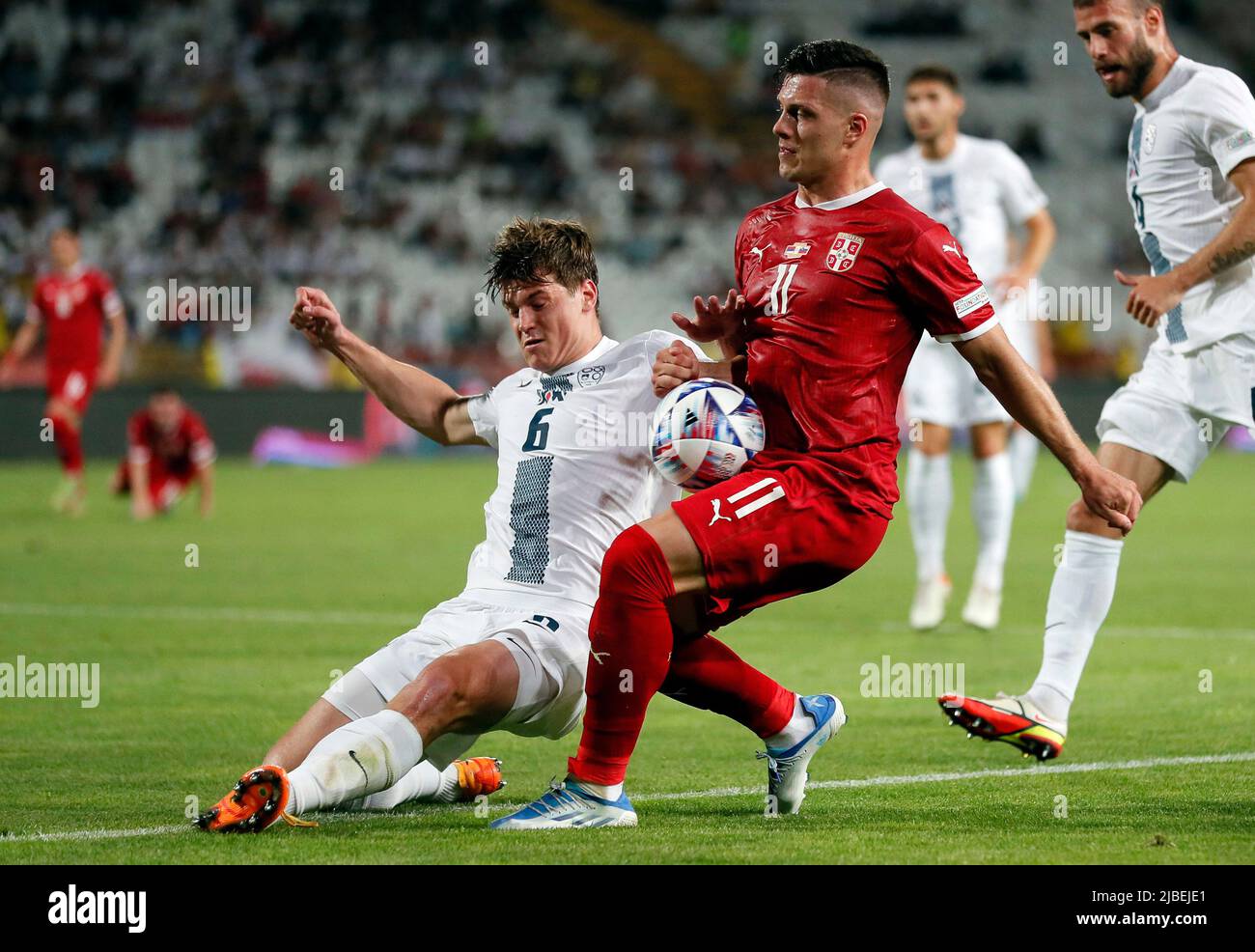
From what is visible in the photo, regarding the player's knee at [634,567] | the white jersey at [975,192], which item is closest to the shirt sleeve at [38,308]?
the white jersey at [975,192]

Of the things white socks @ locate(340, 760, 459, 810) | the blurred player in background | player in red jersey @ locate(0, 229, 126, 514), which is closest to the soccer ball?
the blurred player in background

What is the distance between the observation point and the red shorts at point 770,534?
4.44m

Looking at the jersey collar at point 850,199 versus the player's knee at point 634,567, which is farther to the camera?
the jersey collar at point 850,199

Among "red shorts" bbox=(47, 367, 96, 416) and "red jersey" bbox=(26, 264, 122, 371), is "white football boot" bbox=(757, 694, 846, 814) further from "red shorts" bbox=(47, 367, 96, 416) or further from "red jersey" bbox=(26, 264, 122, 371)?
"red jersey" bbox=(26, 264, 122, 371)

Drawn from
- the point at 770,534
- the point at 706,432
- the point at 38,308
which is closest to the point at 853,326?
the point at 706,432

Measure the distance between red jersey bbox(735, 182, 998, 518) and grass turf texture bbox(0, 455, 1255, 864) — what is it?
3.24ft

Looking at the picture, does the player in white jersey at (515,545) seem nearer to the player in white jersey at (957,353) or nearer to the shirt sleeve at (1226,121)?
the shirt sleeve at (1226,121)

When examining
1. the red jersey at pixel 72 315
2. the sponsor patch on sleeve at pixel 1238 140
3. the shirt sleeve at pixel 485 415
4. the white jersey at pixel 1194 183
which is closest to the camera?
the shirt sleeve at pixel 485 415

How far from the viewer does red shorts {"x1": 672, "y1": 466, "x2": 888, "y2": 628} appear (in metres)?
4.44

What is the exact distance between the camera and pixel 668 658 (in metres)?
4.48

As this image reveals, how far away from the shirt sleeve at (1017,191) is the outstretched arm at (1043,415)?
5596 millimetres

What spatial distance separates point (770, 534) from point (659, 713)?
265 centimetres

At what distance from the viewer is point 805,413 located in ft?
15.1
